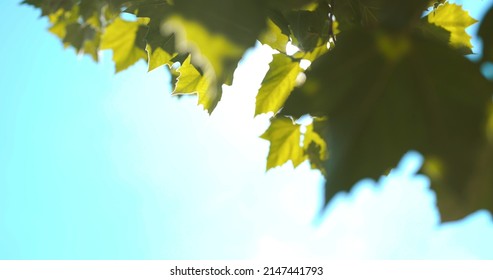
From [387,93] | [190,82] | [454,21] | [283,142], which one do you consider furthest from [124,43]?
[387,93]

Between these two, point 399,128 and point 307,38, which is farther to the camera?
point 307,38

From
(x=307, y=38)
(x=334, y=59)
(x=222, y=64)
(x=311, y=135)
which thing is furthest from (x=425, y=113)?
(x=311, y=135)

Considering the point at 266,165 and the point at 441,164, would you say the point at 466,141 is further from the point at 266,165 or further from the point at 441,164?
the point at 266,165

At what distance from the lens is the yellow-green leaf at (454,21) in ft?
5.00

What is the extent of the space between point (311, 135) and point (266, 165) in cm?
20

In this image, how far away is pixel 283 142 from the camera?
1666mm

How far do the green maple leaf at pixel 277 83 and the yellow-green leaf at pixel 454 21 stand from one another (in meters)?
0.48

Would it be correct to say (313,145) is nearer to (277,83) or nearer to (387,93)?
(277,83)

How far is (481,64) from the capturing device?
642 millimetres

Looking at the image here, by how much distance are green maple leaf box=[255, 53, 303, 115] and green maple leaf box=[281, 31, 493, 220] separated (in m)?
0.73

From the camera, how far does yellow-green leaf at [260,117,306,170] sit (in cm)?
164

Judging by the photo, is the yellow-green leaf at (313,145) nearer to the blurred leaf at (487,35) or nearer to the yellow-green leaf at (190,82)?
the yellow-green leaf at (190,82)

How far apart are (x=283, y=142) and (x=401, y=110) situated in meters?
1.01

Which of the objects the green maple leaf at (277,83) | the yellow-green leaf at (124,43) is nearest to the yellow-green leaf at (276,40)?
the green maple leaf at (277,83)
